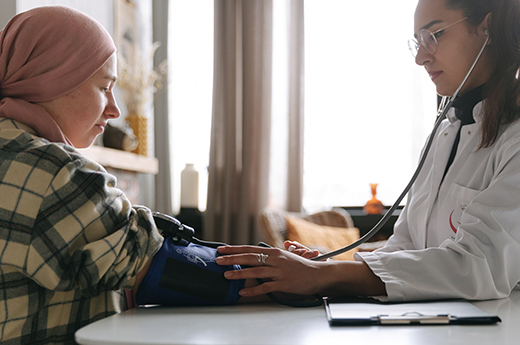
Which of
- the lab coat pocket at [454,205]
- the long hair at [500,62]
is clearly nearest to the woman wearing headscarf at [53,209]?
the lab coat pocket at [454,205]

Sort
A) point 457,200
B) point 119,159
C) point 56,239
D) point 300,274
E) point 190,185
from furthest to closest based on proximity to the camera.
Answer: point 190,185
point 119,159
point 457,200
point 300,274
point 56,239

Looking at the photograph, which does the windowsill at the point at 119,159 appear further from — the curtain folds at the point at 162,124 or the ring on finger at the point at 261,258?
the ring on finger at the point at 261,258

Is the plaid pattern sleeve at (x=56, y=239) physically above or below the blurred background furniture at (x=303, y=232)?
above

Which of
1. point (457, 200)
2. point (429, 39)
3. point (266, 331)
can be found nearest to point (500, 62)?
point (429, 39)

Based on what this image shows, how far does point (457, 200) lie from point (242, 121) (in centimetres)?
250

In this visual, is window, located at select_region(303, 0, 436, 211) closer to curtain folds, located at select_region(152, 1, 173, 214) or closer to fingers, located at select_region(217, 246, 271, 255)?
curtain folds, located at select_region(152, 1, 173, 214)

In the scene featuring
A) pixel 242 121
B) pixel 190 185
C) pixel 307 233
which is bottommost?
pixel 307 233

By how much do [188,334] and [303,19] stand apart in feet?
10.5

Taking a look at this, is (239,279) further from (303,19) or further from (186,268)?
(303,19)

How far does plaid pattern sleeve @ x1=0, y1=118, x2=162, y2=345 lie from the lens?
0.72 meters

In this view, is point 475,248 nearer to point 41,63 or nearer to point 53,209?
point 53,209

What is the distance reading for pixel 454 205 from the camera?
1.09 metres

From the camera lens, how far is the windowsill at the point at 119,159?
6.97 ft

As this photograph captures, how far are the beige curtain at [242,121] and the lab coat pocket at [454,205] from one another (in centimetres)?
226
